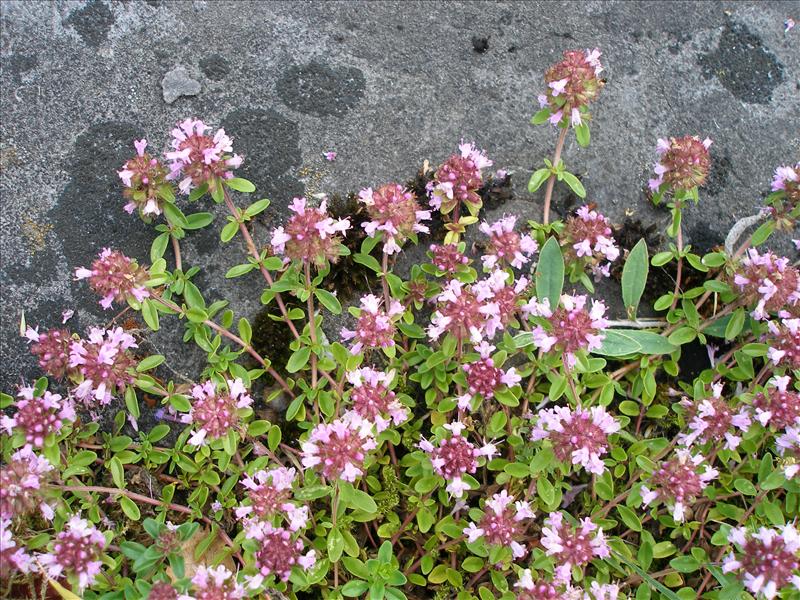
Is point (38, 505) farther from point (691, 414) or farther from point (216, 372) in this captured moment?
point (691, 414)

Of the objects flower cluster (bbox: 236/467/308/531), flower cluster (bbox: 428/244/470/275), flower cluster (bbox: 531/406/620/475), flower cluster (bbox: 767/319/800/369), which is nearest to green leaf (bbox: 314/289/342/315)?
flower cluster (bbox: 428/244/470/275)

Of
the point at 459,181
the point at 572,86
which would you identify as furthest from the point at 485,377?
the point at 572,86

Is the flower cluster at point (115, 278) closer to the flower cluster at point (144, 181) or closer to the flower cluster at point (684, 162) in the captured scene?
the flower cluster at point (144, 181)

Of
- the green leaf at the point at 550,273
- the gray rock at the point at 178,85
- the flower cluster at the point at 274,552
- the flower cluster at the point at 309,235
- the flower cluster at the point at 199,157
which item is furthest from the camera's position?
the gray rock at the point at 178,85

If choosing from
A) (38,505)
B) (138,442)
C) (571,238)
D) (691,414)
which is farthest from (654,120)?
(38,505)

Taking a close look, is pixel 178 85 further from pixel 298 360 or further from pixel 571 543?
pixel 571 543

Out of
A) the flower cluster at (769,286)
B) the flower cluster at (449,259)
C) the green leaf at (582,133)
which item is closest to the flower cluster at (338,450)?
the flower cluster at (449,259)
